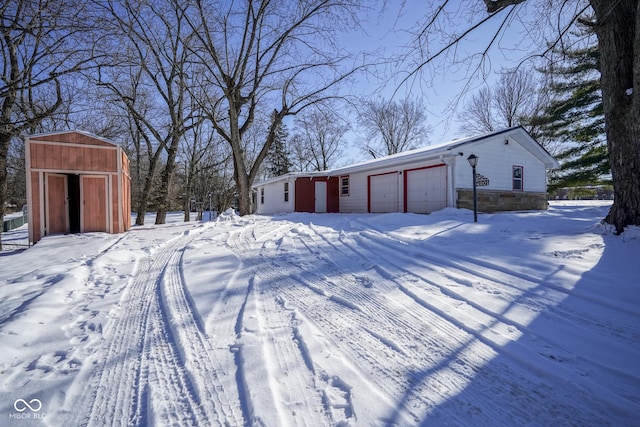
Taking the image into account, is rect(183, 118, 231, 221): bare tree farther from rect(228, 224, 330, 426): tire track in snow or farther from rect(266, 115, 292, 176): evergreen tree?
rect(228, 224, 330, 426): tire track in snow

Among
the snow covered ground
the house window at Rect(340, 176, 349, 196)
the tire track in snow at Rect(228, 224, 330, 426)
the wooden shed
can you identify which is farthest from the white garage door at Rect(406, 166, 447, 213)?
the wooden shed

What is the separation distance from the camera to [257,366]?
192 cm

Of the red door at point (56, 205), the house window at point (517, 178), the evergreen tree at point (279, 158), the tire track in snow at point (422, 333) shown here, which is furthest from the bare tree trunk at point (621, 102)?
the evergreen tree at point (279, 158)

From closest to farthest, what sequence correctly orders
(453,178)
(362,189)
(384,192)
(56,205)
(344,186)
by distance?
1. (56,205)
2. (453,178)
3. (384,192)
4. (362,189)
5. (344,186)

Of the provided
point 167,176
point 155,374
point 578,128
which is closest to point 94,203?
point 167,176

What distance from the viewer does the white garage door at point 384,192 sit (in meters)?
14.2

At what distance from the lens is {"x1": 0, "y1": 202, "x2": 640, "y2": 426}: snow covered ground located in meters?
1.59

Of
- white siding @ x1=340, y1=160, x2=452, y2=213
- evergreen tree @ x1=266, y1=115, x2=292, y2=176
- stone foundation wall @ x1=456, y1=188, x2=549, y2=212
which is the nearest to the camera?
stone foundation wall @ x1=456, y1=188, x2=549, y2=212

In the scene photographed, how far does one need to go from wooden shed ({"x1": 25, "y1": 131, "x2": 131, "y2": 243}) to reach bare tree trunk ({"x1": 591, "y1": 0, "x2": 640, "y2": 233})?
11.8 m

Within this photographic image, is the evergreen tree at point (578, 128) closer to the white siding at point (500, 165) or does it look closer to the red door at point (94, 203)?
the white siding at point (500, 165)

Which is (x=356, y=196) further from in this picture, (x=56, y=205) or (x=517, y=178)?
(x=56, y=205)

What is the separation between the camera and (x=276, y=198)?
20.7 m

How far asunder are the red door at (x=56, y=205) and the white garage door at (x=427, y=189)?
41.0 ft

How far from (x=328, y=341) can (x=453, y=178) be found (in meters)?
11.0
